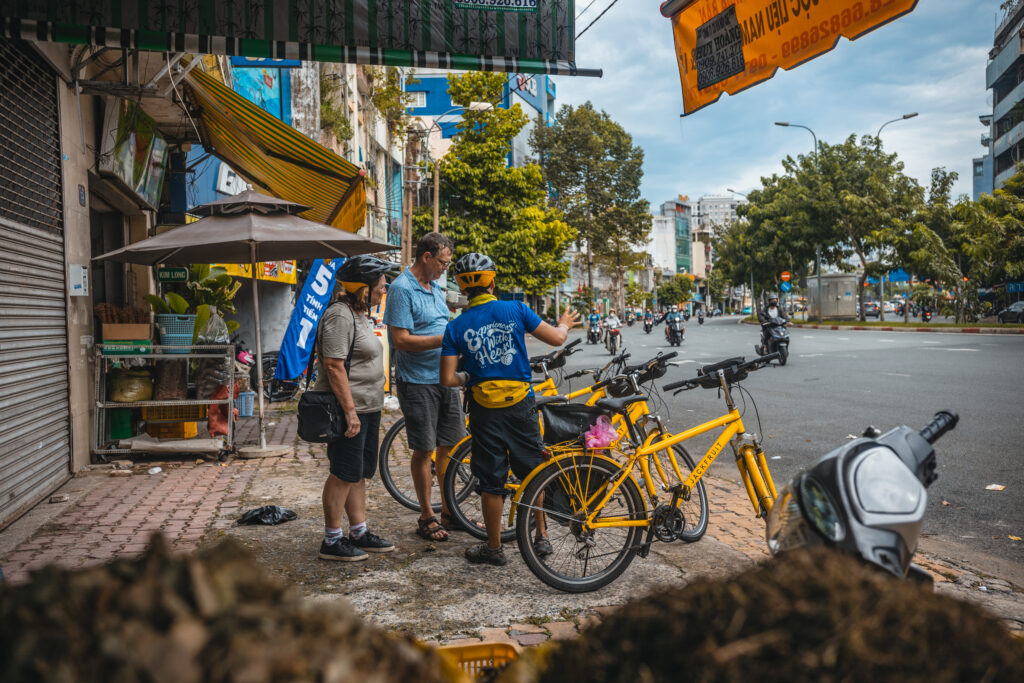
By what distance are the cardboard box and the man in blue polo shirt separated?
161 inches

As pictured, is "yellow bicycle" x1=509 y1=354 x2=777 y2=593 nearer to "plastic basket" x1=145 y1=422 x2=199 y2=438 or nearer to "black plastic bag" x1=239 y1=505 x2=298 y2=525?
"black plastic bag" x1=239 y1=505 x2=298 y2=525

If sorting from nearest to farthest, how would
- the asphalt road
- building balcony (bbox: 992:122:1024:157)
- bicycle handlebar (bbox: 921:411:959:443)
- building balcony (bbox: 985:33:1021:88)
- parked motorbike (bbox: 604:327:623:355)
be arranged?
bicycle handlebar (bbox: 921:411:959:443) < the asphalt road < parked motorbike (bbox: 604:327:623:355) < building balcony (bbox: 985:33:1021:88) < building balcony (bbox: 992:122:1024:157)

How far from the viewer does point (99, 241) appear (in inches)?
384

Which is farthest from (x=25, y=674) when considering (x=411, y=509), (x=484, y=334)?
(x=411, y=509)

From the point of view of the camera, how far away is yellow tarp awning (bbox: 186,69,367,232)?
823 centimetres

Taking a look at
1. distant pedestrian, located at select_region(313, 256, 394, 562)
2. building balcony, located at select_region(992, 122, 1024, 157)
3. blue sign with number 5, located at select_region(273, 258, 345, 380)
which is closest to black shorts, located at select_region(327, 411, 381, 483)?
distant pedestrian, located at select_region(313, 256, 394, 562)

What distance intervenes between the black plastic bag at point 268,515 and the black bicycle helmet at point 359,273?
6.17ft

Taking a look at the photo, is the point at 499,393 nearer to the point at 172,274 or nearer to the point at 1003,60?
the point at 172,274

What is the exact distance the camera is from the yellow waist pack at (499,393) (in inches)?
164

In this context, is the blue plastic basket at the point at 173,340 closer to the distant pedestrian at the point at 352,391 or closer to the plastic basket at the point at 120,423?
the plastic basket at the point at 120,423

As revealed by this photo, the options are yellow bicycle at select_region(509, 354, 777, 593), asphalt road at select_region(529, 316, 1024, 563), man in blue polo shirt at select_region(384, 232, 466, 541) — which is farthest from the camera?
asphalt road at select_region(529, 316, 1024, 563)

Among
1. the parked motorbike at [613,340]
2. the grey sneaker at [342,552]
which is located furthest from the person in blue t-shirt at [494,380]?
the parked motorbike at [613,340]

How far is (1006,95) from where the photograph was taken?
56.2 meters

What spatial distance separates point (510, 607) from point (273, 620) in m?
3.05
